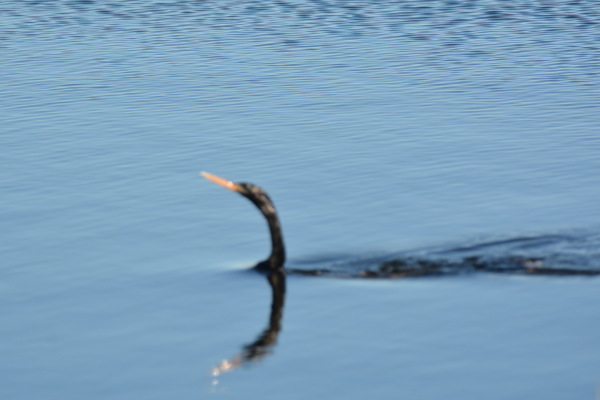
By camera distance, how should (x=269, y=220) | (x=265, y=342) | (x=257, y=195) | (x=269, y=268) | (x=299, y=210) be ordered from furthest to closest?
(x=299, y=210) → (x=269, y=268) → (x=269, y=220) → (x=257, y=195) → (x=265, y=342)

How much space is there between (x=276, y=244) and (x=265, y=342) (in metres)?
2.33

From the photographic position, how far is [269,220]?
1514 cm

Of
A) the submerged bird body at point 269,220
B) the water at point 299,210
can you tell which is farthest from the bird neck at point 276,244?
the water at point 299,210

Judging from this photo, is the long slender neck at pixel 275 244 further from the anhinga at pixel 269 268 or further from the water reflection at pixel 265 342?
the water reflection at pixel 265 342

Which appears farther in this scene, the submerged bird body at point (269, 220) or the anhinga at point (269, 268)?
the submerged bird body at point (269, 220)

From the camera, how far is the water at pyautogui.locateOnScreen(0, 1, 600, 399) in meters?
12.5

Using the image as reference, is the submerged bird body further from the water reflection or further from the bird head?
the water reflection

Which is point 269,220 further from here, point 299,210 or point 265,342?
point 299,210

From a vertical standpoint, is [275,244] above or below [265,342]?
above

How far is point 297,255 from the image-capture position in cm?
1620

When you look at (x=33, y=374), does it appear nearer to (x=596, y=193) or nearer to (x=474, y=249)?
(x=474, y=249)

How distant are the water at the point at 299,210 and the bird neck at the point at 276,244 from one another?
30 cm

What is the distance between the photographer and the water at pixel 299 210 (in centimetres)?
1247

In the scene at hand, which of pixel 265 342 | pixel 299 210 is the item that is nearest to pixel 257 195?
pixel 265 342
